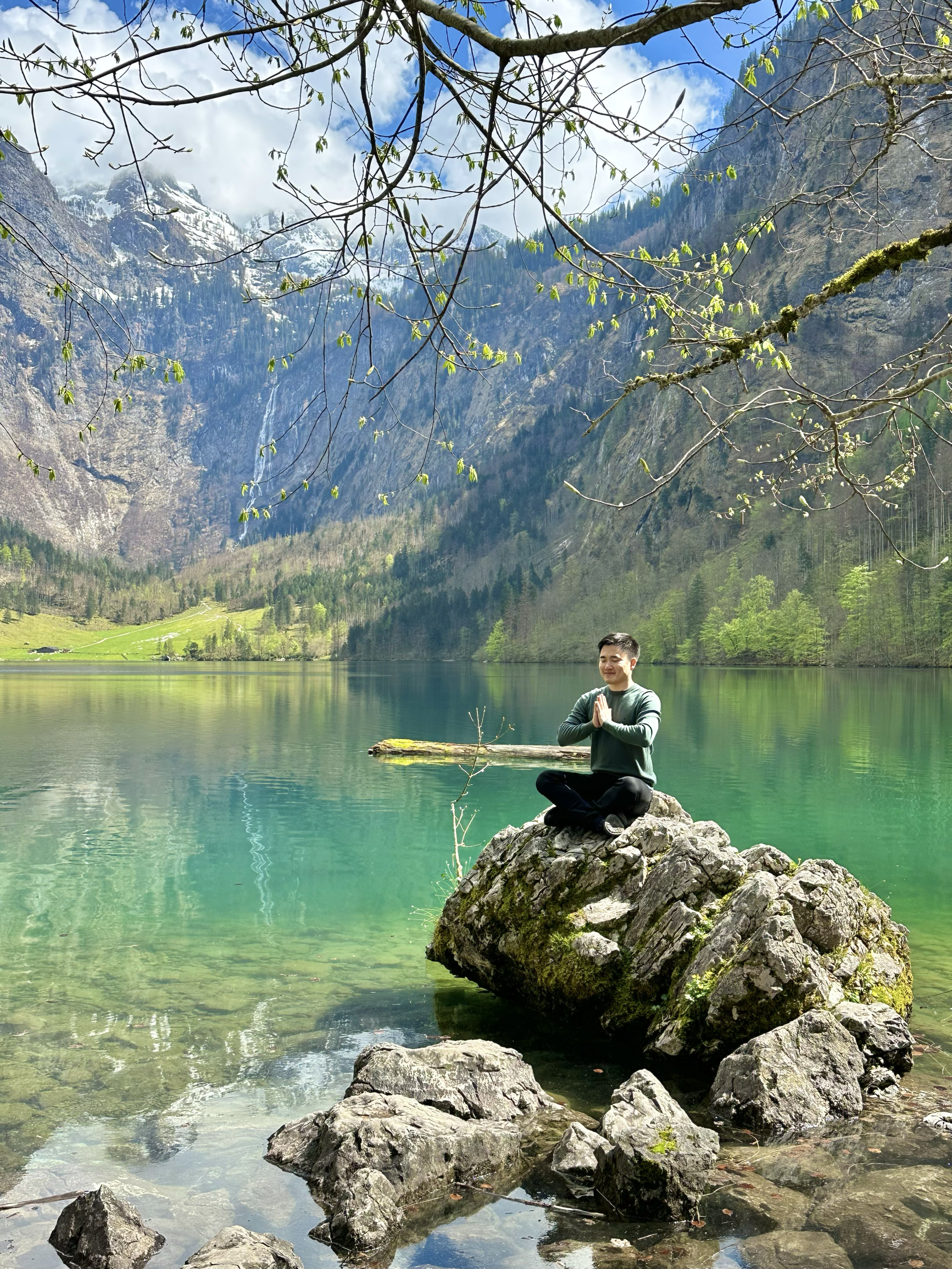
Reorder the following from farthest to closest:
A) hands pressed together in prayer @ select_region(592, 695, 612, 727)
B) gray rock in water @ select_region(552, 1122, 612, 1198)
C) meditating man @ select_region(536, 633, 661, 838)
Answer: meditating man @ select_region(536, 633, 661, 838), hands pressed together in prayer @ select_region(592, 695, 612, 727), gray rock in water @ select_region(552, 1122, 612, 1198)

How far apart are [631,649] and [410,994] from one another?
5.15 metres

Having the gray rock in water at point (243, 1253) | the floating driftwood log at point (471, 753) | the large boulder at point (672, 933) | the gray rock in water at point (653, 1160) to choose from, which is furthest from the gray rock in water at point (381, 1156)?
the floating driftwood log at point (471, 753)

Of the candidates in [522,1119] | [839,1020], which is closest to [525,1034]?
[522,1119]

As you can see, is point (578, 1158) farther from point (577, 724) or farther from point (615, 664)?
point (615, 664)

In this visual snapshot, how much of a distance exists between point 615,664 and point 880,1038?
4.55 meters

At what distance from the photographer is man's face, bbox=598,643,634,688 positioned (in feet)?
35.0

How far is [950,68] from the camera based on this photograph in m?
7.24

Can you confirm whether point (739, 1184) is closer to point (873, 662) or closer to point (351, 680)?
point (351, 680)

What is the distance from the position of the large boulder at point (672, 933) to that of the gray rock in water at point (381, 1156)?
8.46ft

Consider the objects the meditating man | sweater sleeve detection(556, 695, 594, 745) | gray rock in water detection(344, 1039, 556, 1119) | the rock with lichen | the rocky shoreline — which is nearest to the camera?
the rocky shoreline

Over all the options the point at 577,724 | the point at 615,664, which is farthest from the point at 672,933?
the point at 615,664

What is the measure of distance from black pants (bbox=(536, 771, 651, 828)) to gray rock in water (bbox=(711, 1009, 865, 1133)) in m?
3.12

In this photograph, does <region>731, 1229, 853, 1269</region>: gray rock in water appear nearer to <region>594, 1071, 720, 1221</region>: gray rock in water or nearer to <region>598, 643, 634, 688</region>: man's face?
<region>594, 1071, 720, 1221</region>: gray rock in water

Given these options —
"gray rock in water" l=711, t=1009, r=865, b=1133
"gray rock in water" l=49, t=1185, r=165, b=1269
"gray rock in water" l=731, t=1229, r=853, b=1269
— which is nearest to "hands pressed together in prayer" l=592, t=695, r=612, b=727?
"gray rock in water" l=711, t=1009, r=865, b=1133
